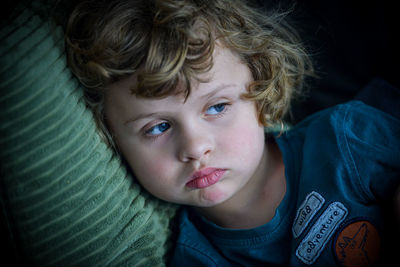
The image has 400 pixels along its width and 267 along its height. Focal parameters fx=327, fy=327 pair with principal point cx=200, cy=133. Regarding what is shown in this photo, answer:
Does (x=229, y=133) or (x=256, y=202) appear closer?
(x=229, y=133)

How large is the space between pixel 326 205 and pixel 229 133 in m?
0.37

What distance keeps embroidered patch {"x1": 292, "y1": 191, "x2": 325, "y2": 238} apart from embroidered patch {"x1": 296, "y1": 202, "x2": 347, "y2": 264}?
0.08ft

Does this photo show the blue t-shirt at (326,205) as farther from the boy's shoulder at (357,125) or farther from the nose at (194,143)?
the nose at (194,143)

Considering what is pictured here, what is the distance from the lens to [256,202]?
1146 mm

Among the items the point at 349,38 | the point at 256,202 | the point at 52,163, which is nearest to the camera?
the point at 52,163

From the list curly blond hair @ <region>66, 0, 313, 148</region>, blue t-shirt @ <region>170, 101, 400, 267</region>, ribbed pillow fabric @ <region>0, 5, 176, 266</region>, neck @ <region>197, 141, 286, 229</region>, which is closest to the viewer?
ribbed pillow fabric @ <region>0, 5, 176, 266</region>

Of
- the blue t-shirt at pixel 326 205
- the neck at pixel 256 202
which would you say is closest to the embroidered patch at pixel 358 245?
the blue t-shirt at pixel 326 205

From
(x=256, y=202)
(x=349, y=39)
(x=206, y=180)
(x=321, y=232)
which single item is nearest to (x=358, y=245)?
(x=321, y=232)

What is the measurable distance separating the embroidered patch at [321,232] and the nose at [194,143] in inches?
16.2

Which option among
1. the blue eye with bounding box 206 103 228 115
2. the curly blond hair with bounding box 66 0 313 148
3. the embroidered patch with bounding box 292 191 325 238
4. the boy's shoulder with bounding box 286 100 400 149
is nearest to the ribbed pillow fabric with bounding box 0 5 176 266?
the curly blond hair with bounding box 66 0 313 148

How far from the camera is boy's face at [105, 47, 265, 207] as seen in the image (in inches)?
34.4

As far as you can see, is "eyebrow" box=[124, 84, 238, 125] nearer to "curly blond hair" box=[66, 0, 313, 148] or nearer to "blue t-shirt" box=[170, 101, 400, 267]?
"curly blond hair" box=[66, 0, 313, 148]

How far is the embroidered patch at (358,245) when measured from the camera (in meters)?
0.92

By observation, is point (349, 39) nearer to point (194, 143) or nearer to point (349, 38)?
point (349, 38)
